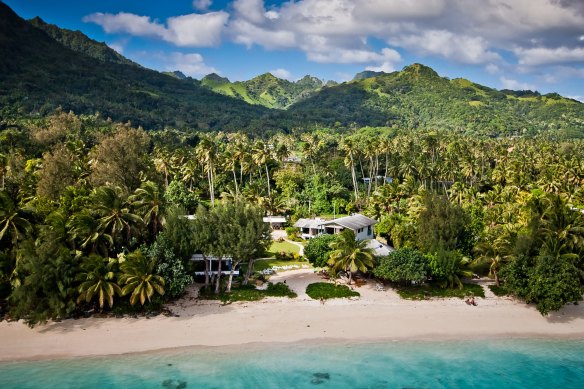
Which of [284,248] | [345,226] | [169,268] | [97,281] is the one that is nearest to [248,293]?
[169,268]

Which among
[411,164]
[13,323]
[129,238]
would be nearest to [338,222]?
[129,238]

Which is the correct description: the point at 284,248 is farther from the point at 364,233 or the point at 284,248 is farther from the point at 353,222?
the point at 364,233

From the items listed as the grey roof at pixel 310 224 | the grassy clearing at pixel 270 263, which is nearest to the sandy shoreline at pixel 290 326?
the grassy clearing at pixel 270 263

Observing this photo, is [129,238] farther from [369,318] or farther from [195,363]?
[369,318]

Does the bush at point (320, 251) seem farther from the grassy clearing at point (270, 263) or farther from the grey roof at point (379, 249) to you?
the grassy clearing at point (270, 263)

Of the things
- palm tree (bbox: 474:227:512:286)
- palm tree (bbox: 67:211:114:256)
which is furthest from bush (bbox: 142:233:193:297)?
palm tree (bbox: 474:227:512:286)

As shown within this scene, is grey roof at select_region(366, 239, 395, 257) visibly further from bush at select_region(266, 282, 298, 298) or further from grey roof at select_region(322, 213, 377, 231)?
bush at select_region(266, 282, 298, 298)
